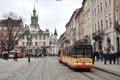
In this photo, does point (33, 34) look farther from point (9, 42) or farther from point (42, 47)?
point (9, 42)

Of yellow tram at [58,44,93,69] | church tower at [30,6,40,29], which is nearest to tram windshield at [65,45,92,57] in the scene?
yellow tram at [58,44,93,69]

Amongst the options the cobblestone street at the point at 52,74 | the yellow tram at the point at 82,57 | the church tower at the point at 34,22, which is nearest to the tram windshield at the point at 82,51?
the yellow tram at the point at 82,57

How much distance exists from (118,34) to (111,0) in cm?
616

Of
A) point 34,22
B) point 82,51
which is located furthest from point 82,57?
point 34,22

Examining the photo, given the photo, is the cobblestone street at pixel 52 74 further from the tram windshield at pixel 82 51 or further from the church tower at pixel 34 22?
the church tower at pixel 34 22

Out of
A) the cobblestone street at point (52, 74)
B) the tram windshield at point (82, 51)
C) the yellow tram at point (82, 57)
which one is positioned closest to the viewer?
the cobblestone street at point (52, 74)

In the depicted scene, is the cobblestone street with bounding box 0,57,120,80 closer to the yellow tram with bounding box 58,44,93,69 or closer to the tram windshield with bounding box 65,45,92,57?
the yellow tram with bounding box 58,44,93,69

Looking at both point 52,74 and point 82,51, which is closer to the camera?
point 52,74

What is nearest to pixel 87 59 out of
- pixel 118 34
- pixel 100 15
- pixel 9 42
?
pixel 118 34

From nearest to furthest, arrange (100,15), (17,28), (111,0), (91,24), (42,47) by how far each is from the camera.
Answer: (111,0) → (100,15) → (91,24) → (17,28) → (42,47)

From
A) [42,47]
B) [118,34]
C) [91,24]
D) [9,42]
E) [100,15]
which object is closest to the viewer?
[118,34]

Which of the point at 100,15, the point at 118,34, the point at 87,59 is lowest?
the point at 87,59

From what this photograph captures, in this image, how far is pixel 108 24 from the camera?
58.0m

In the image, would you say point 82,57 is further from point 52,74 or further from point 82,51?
point 52,74
